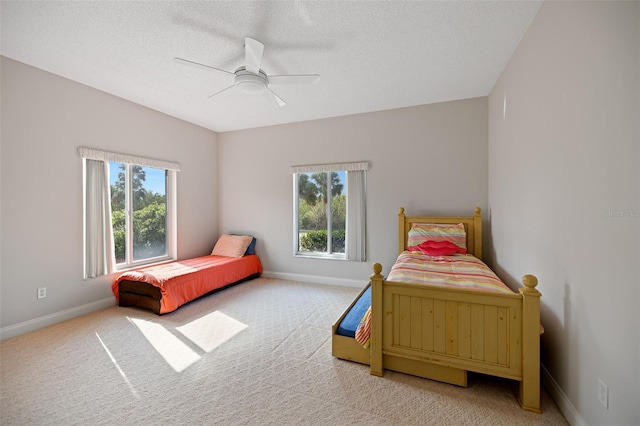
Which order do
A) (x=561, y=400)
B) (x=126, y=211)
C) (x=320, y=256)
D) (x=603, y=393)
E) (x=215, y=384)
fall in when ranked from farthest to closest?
(x=320, y=256), (x=126, y=211), (x=215, y=384), (x=561, y=400), (x=603, y=393)

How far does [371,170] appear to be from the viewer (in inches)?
152

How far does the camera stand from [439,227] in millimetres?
3254

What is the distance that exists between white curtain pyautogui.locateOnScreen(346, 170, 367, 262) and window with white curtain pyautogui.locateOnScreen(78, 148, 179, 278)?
2.80m

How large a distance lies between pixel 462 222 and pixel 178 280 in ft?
12.0

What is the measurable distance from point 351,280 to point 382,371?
2.09 meters

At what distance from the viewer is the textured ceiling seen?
185 cm

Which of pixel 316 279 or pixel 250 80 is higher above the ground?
pixel 250 80

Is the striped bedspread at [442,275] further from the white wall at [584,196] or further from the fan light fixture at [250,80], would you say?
the fan light fixture at [250,80]

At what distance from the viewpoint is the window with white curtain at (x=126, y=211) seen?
3.02 meters

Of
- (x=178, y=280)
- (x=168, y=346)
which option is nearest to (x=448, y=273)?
(x=168, y=346)

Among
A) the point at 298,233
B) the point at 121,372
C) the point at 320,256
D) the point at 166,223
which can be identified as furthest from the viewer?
the point at 298,233

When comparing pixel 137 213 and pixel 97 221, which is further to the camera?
pixel 137 213

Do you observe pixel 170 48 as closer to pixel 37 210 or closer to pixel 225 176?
pixel 37 210

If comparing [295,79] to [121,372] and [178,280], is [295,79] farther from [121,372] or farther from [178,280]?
[121,372]
